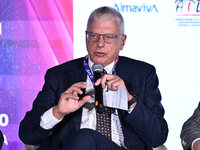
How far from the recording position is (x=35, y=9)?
3.99 metres

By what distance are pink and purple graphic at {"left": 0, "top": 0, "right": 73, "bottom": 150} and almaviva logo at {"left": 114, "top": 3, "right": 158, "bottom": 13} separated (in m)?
0.52

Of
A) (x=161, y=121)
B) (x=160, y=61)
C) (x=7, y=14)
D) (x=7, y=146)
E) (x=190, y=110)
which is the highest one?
(x=7, y=14)

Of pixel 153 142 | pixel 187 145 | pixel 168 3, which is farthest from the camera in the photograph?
pixel 168 3

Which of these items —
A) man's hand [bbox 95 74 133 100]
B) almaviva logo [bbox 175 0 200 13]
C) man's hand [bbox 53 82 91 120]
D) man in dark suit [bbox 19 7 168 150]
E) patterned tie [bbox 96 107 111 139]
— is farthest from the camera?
almaviva logo [bbox 175 0 200 13]

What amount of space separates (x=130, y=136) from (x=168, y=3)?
69.9 inches

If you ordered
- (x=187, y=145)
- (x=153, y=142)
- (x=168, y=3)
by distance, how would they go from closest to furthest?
(x=187, y=145) < (x=153, y=142) < (x=168, y=3)

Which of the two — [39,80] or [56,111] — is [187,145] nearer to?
[56,111]

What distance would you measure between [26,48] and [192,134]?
2213 mm

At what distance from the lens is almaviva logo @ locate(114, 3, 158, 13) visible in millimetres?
3982

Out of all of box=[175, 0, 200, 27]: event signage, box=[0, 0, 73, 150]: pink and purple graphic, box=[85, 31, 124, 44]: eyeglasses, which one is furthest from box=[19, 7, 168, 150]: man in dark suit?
box=[175, 0, 200, 27]: event signage

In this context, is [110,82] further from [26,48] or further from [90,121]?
[26,48]

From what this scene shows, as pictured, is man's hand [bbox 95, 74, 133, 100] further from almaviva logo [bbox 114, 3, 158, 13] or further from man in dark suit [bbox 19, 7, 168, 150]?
almaviva logo [bbox 114, 3, 158, 13]

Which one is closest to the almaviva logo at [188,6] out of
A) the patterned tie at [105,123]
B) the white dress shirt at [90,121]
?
the white dress shirt at [90,121]

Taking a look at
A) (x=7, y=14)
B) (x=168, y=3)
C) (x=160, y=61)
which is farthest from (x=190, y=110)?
(x=7, y=14)
